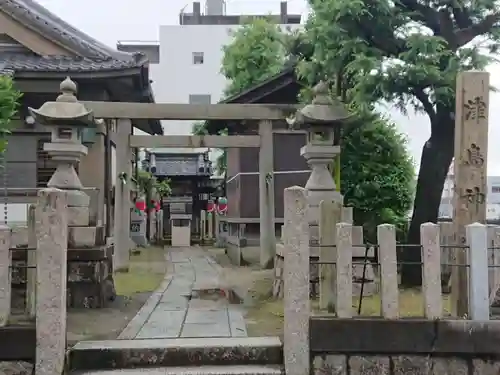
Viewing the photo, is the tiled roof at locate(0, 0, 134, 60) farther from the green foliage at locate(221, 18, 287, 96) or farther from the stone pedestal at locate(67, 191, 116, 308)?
the green foliage at locate(221, 18, 287, 96)

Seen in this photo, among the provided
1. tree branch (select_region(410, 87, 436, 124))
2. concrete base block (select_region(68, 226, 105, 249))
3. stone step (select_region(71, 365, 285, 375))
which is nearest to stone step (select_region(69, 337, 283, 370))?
stone step (select_region(71, 365, 285, 375))

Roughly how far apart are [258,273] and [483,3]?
765cm

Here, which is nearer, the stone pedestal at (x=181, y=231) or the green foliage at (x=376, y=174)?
the green foliage at (x=376, y=174)

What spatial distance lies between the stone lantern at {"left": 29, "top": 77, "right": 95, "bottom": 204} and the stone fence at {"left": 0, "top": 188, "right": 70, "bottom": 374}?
3.69 meters

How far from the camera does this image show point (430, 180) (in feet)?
35.2

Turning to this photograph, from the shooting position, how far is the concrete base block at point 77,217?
8.93 m

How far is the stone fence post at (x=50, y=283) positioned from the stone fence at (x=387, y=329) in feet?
7.31

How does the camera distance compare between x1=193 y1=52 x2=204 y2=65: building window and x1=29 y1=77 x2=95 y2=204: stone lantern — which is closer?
x1=29 y1=77 x2=95 y2=204: stone lantern

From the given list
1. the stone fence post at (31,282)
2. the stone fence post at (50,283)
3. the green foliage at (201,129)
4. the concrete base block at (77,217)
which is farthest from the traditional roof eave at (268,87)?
the stone fence post at (50,283)

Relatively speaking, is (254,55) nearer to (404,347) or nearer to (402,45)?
(402,45)

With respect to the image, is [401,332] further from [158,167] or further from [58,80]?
[158,167]

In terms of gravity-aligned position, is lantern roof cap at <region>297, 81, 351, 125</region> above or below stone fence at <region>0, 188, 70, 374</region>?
above

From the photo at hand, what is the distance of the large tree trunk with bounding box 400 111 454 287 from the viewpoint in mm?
10453

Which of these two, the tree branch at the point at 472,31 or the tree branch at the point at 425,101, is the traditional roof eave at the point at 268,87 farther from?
the tree branch at the point at 472,31
